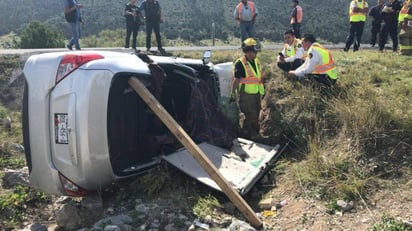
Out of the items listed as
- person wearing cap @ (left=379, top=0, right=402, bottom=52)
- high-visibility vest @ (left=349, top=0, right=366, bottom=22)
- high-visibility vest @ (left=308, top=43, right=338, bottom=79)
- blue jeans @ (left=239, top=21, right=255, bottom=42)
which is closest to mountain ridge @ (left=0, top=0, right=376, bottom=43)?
blue jeans @ (left=239, top=21, right=255, bottom=42)

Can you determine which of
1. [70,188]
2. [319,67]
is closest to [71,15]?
[319,67]

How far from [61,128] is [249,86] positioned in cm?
307

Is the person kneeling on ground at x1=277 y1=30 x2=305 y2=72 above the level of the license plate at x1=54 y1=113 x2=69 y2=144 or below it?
above

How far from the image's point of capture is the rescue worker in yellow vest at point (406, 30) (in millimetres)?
9305

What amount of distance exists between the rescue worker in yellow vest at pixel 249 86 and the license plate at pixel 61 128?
2917 mm

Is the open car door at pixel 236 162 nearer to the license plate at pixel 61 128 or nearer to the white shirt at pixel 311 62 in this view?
the license plate at pixel 61 128

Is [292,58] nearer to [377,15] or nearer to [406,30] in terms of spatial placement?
[406,30]

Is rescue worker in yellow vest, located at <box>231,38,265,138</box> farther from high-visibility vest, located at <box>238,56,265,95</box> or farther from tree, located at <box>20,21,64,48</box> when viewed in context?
tree, located at <box>20,21,64,48</box>


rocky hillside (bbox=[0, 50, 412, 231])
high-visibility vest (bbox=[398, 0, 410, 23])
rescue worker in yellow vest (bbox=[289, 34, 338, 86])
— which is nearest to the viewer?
rocky hillside (bbox=[0, 50, 412, 231])

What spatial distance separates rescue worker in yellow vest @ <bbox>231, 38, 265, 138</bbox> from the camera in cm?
622

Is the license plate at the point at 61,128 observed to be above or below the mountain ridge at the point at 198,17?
below

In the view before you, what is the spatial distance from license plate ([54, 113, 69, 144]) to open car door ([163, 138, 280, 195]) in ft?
3.89

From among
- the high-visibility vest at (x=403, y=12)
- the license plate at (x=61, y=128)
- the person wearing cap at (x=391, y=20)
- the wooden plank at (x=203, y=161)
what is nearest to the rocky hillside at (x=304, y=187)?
the wooden plank at (x=203, y=161)

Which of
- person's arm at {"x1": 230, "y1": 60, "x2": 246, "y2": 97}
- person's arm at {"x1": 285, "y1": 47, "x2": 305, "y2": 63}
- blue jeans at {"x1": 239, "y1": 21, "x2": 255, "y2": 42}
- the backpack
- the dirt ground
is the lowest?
the dirt ground
